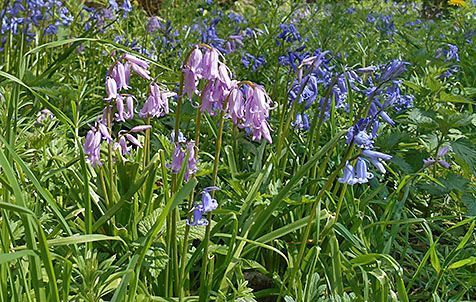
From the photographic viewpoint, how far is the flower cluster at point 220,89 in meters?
1.70

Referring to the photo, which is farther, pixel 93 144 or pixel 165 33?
pixel 165 33

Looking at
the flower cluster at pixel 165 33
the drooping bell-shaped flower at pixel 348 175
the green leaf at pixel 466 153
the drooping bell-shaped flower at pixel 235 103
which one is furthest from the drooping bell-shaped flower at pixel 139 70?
the flower cluster at pixel 165 33

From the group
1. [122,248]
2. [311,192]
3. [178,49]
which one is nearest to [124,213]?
[122,248]

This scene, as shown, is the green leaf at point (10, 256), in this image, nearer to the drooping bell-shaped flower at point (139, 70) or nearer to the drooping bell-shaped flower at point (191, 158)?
the drooping bell-shaped flower at point (191, 158)

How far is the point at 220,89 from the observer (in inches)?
68.3

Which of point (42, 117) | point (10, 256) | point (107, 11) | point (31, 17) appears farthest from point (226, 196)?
point (107, 11)

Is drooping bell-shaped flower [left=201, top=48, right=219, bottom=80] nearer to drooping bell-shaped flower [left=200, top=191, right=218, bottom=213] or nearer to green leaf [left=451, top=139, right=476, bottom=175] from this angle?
drooping bell-shaped flower [left=200, top=191, right=218, bottom=213]

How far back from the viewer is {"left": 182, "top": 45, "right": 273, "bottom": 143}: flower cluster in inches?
66.7

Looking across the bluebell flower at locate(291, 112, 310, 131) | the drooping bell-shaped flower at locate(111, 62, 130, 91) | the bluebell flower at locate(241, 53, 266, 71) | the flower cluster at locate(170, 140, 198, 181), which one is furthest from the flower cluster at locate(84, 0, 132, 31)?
the flower cluster at locate(170, 140, 198, 181)

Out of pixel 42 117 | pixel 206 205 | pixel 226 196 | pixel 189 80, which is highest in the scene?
pixel 189 80

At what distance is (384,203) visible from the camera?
107 inches

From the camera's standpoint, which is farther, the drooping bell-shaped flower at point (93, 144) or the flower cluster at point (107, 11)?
the flower cluster at point (107, 11)

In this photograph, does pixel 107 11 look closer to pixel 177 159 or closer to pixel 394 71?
pixel 394 71

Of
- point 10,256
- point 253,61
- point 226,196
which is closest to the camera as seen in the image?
point 10,256
